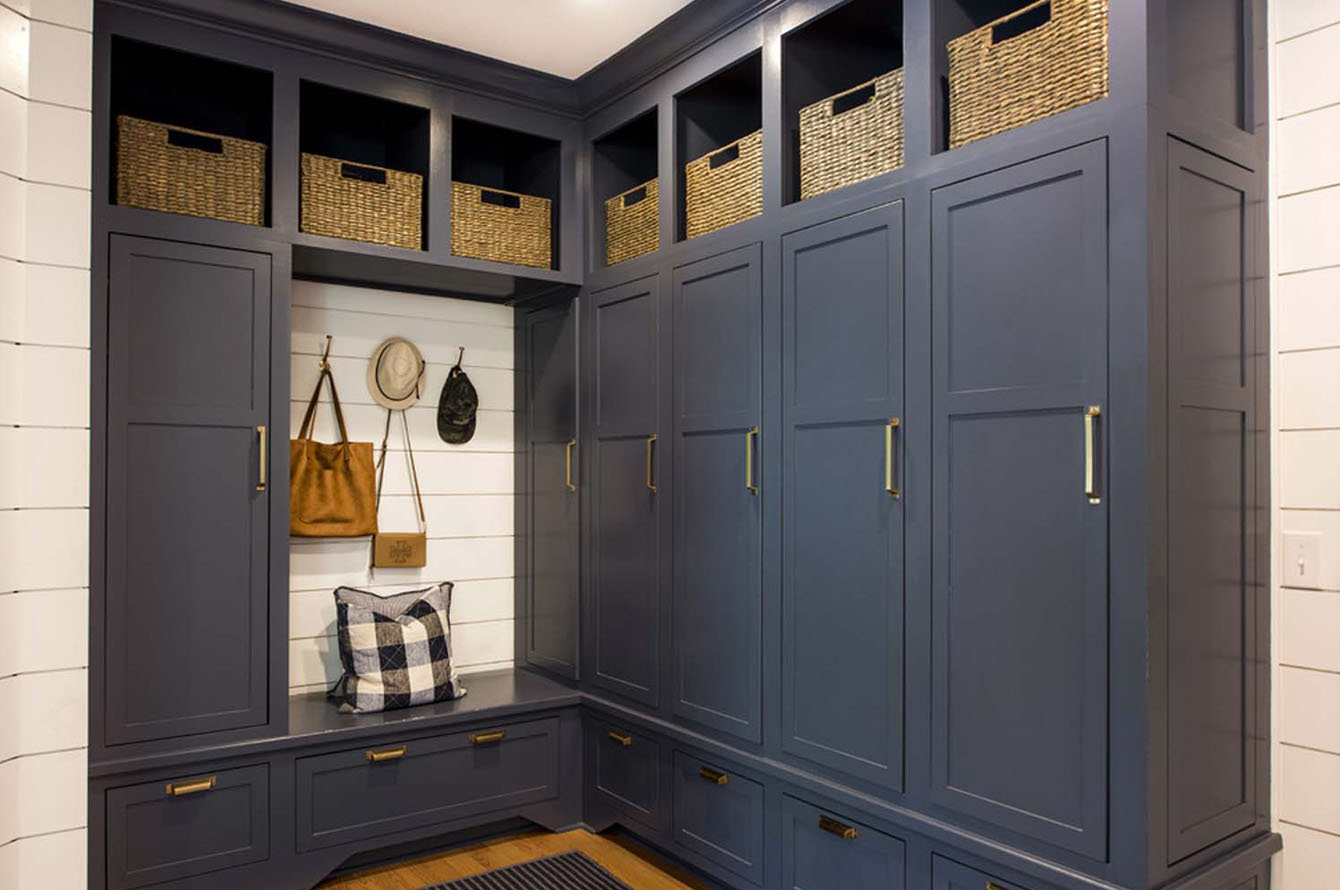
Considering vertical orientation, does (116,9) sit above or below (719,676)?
above

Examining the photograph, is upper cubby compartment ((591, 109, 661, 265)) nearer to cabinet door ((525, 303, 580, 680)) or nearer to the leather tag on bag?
cabinet door ((525, 303, 580, 680))

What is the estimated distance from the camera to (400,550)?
357 centimetres

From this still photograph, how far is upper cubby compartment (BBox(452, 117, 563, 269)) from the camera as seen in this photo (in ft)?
10.9

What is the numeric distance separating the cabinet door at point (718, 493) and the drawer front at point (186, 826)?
4.39ft

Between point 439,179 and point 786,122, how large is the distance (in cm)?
125

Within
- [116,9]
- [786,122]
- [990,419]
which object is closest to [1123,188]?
[990,419]

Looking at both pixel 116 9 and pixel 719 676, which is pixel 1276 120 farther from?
pixel 116 9

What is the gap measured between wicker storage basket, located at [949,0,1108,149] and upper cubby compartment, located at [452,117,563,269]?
1.69 meters

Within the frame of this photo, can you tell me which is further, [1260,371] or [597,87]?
[597,87]

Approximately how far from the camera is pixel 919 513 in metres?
2.24

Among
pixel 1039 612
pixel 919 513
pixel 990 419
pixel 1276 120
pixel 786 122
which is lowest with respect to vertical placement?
pixel 1039 612

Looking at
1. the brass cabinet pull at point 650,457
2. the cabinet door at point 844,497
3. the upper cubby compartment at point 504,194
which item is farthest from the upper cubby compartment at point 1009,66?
the upper cubby compartment at point 504,194

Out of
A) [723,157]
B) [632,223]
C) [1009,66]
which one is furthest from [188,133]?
[1009,66]

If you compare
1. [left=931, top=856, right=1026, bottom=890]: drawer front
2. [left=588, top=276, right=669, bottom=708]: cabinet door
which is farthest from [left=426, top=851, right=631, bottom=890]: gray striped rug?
[left=931, top=856, right=1026, bottom=890]: drawer front
